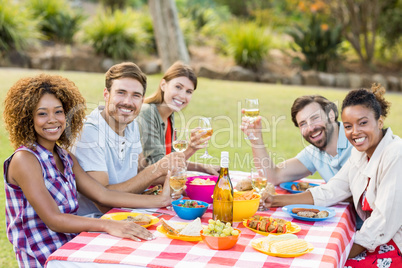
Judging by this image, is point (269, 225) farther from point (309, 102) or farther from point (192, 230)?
point (309, 102)

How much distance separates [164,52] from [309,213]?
1044 centimetres

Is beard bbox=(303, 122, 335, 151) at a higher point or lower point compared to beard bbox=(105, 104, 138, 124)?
lower

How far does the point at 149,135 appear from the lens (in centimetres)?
411

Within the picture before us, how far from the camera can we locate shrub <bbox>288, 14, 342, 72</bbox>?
14.1m

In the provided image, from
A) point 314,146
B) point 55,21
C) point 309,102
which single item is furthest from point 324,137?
point 55,21

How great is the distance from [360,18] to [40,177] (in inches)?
601

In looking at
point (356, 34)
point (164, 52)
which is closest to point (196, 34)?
point (164, 52)

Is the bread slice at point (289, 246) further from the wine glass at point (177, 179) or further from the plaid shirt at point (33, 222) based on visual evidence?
the plaid shirt at point (33, 222)

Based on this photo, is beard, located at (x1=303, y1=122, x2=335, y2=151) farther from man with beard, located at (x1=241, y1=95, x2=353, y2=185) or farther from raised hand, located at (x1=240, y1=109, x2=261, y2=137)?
raised hand, located at (x1=240, y1=109, x2=261, y2=137)

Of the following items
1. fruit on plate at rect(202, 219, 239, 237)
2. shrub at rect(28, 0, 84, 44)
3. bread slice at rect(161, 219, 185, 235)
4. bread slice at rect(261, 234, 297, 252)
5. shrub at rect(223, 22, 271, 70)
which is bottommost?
bread slice at rect(261, 234, 297, 252)

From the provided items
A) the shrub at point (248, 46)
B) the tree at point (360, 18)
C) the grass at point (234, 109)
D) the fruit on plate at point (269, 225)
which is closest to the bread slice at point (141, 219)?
the fruit on plate at point (269, 225)

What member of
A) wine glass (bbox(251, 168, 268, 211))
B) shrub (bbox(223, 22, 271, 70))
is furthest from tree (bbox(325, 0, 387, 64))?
wine glass (bbox(251, 168, 268, 211))

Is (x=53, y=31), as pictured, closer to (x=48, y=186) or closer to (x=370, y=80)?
(x=370, y=80)

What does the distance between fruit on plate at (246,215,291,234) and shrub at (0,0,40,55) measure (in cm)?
1154
